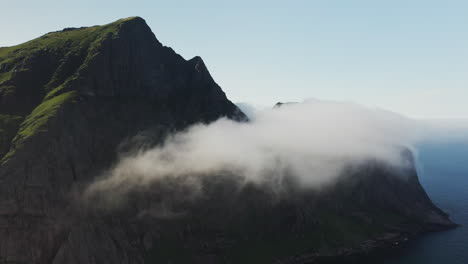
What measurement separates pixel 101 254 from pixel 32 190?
50863 mm

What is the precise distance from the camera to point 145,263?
7377 inches

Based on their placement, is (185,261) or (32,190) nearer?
(32,190)

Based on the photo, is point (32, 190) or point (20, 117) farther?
point (20, 117)

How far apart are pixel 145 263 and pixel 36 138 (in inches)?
3764

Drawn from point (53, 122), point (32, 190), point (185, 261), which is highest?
point (53, 122)

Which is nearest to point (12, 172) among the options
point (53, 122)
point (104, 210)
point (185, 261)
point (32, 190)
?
point (32, 190)

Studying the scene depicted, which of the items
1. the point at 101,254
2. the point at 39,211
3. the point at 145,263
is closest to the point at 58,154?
the point at 39,211

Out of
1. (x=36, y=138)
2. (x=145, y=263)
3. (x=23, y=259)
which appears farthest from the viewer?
(x=145, y=263)

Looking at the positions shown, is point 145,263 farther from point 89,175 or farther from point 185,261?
point 89,175

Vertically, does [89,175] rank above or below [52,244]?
above

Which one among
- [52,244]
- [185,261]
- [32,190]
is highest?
[32,190]

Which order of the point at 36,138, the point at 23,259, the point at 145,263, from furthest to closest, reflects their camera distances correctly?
1. the point at 145,263
2. the point at 36,138
3. the point at 23,259

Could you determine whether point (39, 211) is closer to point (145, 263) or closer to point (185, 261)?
point (145, 263)

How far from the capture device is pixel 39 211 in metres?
160
